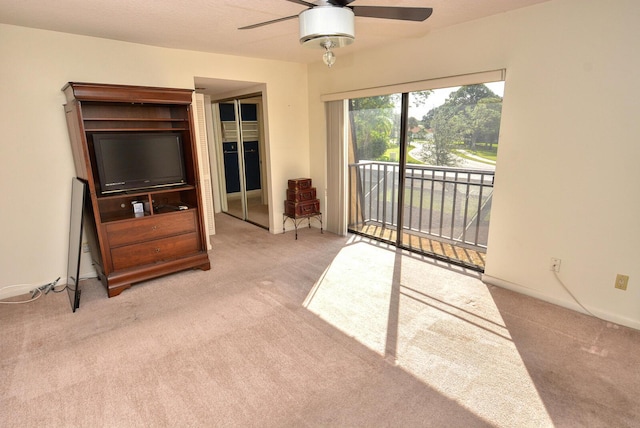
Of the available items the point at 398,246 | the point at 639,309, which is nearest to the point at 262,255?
the point at 398,246

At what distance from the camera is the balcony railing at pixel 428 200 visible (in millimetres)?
3861

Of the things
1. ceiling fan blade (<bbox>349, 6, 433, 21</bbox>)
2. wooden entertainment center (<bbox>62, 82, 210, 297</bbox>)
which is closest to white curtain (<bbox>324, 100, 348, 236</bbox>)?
wooden entertainment center (<bbox>62, 82, 210, 297</bbox>)

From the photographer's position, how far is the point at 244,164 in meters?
5.57

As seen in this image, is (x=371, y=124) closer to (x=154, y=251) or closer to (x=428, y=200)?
(x=428, y=200)

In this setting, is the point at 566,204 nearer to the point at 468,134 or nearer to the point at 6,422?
the point at 468,134

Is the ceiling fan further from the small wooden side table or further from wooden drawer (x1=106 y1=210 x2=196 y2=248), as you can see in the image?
the small wooden side table

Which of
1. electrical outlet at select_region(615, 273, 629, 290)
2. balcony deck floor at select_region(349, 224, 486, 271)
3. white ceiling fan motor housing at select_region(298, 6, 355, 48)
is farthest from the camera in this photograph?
balcony deck floor at select_region(349, 224, 486, 271)

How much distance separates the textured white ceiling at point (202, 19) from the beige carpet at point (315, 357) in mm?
2337

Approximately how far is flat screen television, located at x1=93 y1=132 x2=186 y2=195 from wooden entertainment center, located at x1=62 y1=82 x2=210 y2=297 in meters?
0.06

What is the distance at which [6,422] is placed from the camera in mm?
1775

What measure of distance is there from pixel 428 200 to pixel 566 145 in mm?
1774

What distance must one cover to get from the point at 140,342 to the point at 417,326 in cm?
203

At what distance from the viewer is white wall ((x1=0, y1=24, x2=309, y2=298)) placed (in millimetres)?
2953

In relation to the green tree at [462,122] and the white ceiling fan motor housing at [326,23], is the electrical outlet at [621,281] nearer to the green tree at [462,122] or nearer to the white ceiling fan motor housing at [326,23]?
the green tree at [462,122]
